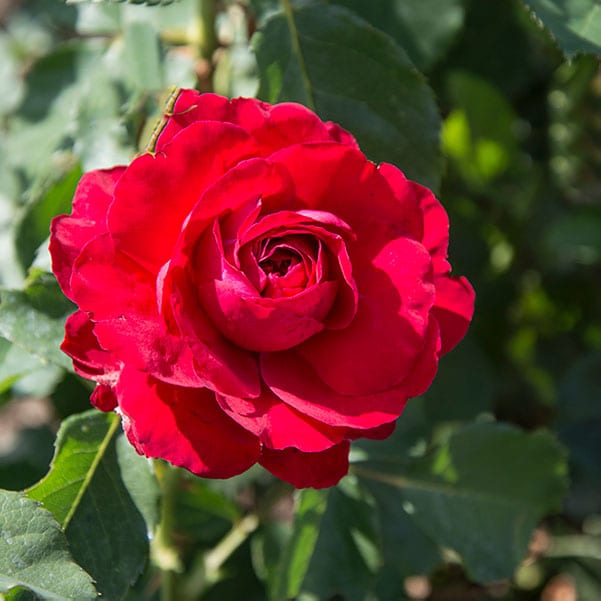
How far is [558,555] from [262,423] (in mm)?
922

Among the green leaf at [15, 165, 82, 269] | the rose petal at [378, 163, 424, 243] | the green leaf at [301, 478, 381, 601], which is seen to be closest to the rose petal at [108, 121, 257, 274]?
the rose petal at [378, 163, 424, 243]

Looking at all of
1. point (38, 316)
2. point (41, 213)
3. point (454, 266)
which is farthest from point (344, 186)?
point (454, 266)

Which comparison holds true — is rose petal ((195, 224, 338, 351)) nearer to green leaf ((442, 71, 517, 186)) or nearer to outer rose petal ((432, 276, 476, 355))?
outer rose petal ((432, 276, 476, 355))

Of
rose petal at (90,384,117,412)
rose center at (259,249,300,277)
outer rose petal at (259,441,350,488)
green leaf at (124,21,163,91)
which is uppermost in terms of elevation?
rose center at (259,249,300,277)

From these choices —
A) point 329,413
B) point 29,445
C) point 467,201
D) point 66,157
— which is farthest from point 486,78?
point 329,413

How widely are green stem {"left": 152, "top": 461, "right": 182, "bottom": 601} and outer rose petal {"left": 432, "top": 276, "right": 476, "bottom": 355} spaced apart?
0.30m

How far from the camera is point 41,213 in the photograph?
901 mm

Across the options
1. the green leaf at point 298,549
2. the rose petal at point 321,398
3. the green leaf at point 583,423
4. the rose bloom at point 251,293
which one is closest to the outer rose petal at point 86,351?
the rose bloom at point 251,293

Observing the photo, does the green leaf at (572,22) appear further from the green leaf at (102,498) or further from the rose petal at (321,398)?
the green leaf at (102,498)

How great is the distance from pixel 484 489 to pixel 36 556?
55 centimetres

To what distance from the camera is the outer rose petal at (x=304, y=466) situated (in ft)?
1.95

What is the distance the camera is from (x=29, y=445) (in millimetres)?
1337

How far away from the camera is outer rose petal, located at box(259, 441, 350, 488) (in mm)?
593

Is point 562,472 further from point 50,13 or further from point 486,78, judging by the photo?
point 50,13
